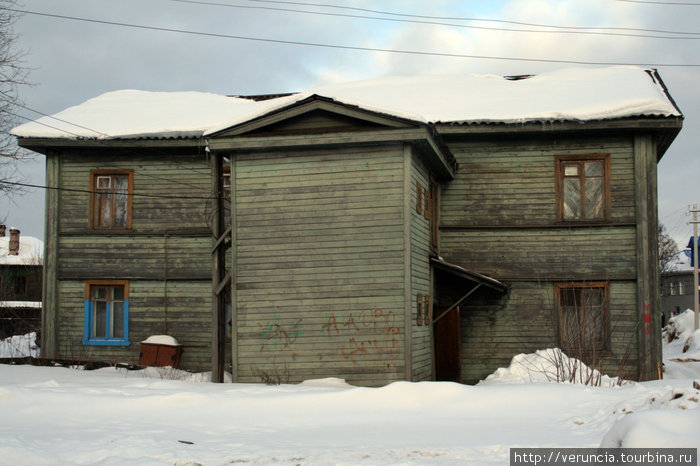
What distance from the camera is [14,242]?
5616cm

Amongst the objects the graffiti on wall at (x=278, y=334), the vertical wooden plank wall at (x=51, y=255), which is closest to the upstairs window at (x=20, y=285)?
the vertical wooden plank wall at (x=51, y=255)

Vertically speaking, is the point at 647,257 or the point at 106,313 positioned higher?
the point at 647,257

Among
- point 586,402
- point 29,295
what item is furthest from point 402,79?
point 29,295

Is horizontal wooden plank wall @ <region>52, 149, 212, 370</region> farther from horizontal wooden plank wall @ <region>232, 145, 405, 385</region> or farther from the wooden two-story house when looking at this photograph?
horizontal wooden plank wall @ <region>232, 145, 405, 385</region>

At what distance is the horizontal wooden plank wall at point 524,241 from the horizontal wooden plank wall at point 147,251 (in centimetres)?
653

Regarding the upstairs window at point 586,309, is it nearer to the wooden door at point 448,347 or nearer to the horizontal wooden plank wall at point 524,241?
the horizontal wooden plank wall at point 524,241

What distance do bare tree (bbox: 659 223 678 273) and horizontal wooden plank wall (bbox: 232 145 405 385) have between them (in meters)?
64.3

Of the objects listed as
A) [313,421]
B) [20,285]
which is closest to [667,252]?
[20,285]

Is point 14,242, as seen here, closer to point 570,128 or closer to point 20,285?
point 20,285

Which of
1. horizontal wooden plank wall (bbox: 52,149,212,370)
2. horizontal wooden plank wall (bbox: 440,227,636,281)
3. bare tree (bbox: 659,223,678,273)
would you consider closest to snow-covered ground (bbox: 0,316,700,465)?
horizontal wooden plank wall (bbox: 52,149,212,370)

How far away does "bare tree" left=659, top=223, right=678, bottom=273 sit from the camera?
236 feet

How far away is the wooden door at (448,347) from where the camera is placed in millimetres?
17000

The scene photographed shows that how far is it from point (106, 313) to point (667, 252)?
66.5 m

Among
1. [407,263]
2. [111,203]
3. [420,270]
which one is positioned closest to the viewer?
[407,263]
